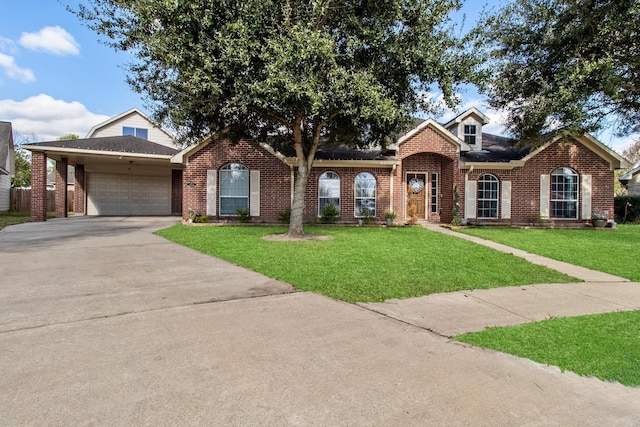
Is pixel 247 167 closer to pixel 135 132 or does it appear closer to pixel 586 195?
pixel 135 132

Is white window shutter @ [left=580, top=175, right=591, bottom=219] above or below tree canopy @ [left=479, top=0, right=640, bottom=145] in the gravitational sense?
below

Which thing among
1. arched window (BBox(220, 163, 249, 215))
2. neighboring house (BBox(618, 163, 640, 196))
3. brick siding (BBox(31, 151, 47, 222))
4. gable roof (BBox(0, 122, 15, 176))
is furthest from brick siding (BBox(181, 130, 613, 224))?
gable roof (BBox(0, 122, 15, 176))

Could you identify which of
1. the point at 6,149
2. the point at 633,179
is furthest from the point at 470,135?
the point at 6,149

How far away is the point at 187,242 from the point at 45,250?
3.09 meters

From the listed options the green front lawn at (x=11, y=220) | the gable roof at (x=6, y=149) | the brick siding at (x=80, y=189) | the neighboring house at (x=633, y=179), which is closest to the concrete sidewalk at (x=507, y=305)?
the green front lawn at (x=11, y=220)

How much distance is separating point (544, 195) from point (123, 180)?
72.1 feet

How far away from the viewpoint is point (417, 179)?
55.8 ft

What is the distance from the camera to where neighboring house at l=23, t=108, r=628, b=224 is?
1561 cm

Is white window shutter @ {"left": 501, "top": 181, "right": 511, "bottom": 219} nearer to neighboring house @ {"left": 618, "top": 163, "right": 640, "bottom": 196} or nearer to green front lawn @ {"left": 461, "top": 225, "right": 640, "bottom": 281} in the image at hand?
green front lawn @ {"left": 461, "top": 225, "right": 640, "bottom": 281}

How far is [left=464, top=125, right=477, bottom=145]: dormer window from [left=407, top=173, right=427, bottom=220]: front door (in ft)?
9.43

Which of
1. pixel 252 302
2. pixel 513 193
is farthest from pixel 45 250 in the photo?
pixel 513 193

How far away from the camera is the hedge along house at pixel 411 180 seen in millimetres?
15594

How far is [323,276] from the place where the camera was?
6.30m

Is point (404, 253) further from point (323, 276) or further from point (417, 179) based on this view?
point (417, 179)
